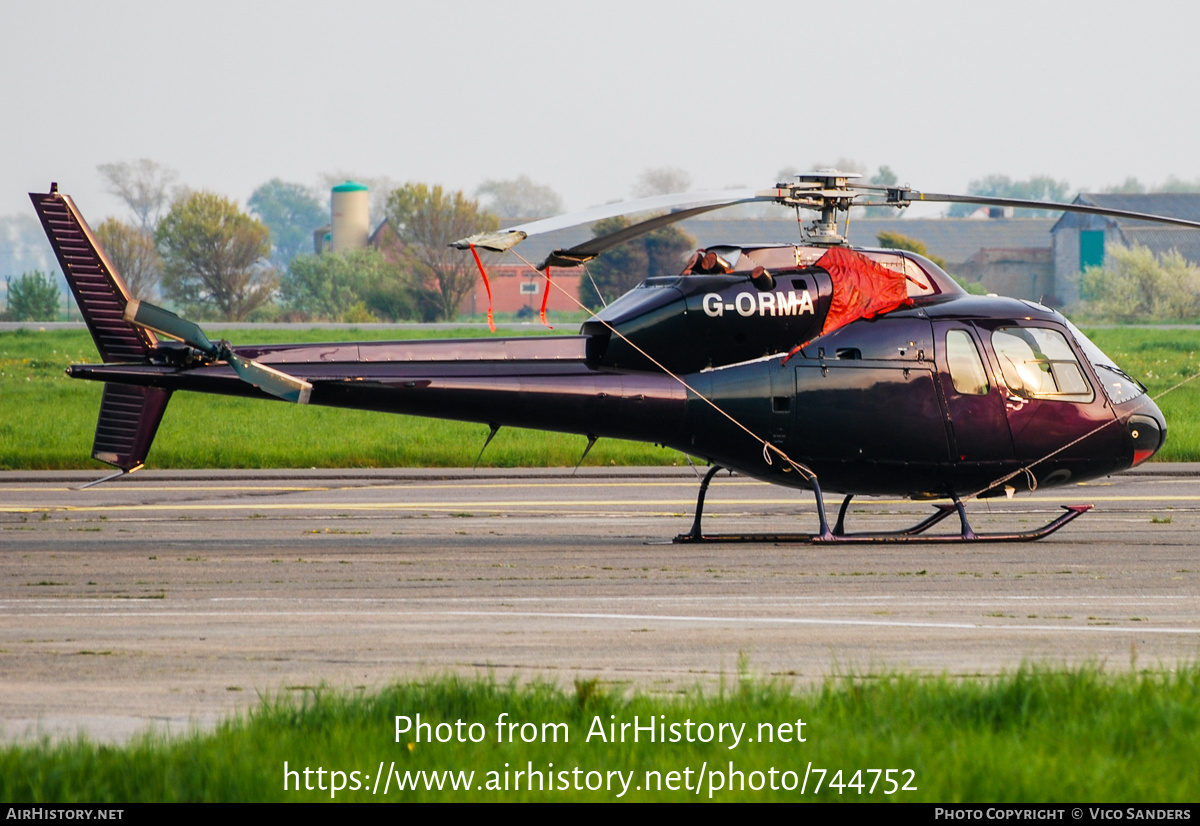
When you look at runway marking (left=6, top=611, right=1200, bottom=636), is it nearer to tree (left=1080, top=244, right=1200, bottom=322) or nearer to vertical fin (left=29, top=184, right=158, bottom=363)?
vertical fin (left=29, top=184, right=158, bottom=363)

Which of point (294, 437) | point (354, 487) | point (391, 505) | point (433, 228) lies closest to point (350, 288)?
point (433, 228)

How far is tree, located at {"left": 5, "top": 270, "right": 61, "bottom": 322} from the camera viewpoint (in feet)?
289

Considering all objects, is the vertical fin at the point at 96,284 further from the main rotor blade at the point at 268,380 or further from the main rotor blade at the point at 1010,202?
the main rotor blade at the point at 1010,202

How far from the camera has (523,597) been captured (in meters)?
11.6

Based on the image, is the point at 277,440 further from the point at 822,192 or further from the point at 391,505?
the point at 822,192

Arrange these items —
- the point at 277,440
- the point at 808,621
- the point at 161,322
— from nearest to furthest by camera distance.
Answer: the point at 808,621 < the point at 161,322 < the point at 277,440

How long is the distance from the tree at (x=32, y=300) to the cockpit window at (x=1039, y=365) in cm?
8299

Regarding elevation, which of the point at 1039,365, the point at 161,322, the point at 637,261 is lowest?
the point at 1039,365

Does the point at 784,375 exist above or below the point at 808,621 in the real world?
above

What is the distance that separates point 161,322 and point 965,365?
26.2 feet

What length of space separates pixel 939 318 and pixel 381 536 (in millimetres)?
6658

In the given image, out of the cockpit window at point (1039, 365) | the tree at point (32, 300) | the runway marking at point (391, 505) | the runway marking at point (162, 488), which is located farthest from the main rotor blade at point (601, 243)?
the tree at point (32, 300)

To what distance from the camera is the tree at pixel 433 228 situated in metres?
99.8

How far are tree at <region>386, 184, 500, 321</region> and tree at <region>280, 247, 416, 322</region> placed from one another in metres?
1.74
